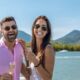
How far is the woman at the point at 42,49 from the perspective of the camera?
302 centimetres

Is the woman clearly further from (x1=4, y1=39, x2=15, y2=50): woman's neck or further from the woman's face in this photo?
(x1=4, y1=39, x2=15, y2=50): woman's neck

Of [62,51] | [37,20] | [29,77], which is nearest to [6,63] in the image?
[29,77]

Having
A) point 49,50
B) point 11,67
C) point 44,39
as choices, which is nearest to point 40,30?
point 44,39

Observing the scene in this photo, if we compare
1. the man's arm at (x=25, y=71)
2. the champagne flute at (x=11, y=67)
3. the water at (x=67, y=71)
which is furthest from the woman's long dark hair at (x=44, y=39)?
the water at (x=67, y=71)

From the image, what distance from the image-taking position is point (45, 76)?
302 centimetres

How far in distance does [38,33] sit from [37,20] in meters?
0.14

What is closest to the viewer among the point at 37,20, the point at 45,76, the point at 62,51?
the point at 45,76

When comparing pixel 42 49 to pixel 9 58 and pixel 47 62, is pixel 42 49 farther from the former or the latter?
pixel 9 58

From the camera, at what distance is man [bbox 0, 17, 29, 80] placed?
2.88 meters

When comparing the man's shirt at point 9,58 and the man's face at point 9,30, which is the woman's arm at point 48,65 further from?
the man's face at point 9,30

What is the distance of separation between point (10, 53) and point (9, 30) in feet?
0.62

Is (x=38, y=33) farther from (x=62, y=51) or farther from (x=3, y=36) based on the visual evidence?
(x=62, y=51)

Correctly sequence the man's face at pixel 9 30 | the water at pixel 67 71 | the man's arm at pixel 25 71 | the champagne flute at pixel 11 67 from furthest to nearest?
the water at pixel 67 71
the man's arm at pixel 25 71
the man's face at pixel 9 30
the champagne flute at pixel 11 67

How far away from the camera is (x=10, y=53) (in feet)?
9.66
